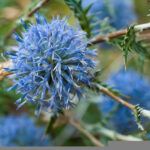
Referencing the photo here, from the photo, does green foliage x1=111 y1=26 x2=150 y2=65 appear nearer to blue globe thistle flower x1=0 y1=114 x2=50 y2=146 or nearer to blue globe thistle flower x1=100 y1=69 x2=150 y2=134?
blue globe thistle flower x1=100 y1=69 x2=150 y2=134

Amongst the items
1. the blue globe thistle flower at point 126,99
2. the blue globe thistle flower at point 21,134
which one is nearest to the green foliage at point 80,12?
the blue globe thistle flower at point 126,99

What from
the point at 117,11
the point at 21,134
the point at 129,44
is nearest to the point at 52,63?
the point at 129,44

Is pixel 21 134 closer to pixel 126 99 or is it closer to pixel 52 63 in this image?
pixel 126 99

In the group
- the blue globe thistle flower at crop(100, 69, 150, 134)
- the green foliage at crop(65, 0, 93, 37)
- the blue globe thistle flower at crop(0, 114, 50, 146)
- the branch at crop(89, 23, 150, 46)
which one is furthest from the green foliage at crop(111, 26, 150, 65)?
the blue globe thistle flower at crop(0, 114, 50, 146)

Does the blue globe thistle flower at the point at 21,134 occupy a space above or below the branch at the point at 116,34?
below

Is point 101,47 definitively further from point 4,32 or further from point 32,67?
point 32,67

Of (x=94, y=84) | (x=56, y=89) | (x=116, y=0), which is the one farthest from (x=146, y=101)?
Result: (x=116, y=0)

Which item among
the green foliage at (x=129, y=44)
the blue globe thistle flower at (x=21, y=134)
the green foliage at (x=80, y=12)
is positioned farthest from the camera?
the blue globe thistle flower at (x=21, y=134)

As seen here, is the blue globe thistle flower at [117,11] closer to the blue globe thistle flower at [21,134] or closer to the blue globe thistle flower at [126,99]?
the blue globe thistle flower at [126,99]
